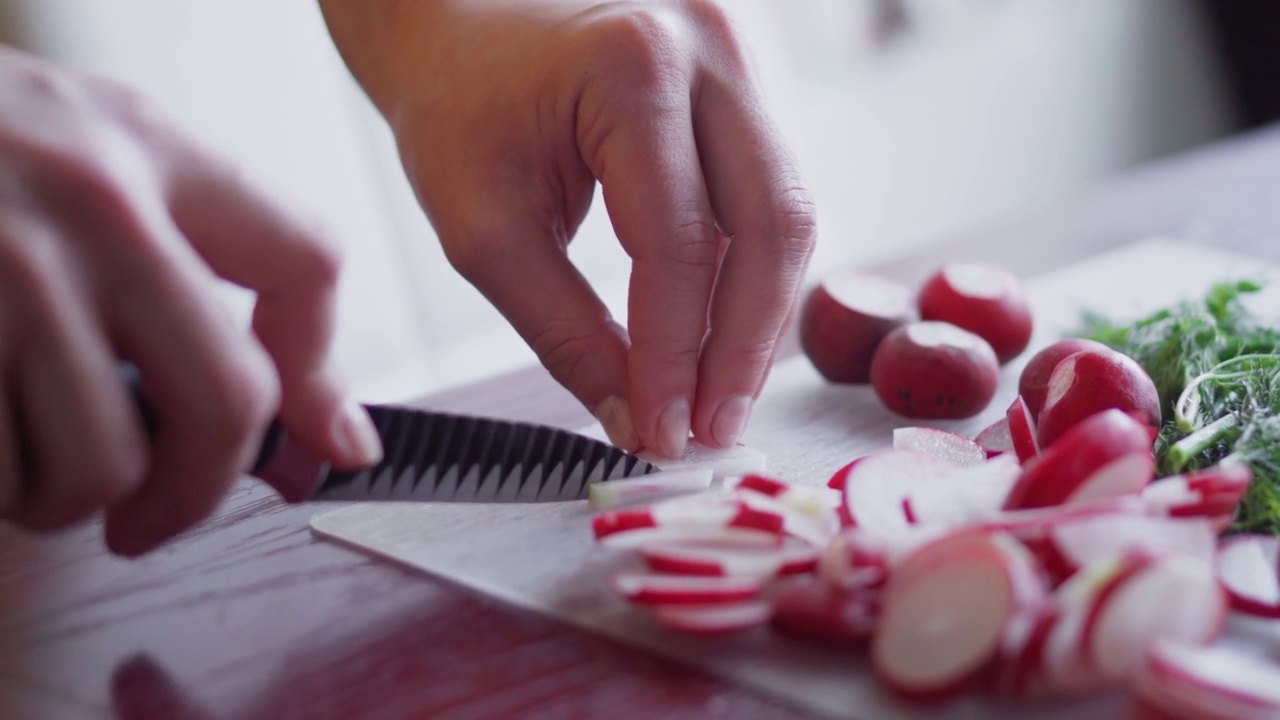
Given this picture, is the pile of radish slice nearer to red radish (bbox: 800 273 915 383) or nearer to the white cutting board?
the white cutting board

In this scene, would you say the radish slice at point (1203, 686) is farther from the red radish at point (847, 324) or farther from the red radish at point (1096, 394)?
the red radish at point (847, 324)

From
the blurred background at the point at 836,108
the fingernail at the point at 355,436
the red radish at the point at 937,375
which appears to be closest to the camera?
the fingernail at the point at 355,436

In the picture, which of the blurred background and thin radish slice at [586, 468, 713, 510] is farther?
the blurred background

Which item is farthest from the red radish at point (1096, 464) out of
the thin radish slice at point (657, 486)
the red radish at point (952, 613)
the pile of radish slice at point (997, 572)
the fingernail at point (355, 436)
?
the fingernail at point (355, 436)

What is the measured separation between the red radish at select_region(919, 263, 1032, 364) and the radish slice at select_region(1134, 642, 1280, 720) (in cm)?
80

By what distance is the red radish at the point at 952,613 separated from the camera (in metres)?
0.83

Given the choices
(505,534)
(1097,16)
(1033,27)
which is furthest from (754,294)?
(1097,16)

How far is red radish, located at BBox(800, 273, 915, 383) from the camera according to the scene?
158 cm

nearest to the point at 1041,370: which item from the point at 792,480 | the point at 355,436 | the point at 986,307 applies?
the point at 986,307

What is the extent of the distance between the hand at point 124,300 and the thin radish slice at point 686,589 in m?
0.32

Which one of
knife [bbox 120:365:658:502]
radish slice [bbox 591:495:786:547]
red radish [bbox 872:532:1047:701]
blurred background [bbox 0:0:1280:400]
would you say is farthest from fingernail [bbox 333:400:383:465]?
blurred background [bbox 0:0:1280:400]

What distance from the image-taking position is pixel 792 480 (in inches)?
52.2

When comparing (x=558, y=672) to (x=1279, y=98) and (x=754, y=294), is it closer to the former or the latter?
(x=754, y=294)

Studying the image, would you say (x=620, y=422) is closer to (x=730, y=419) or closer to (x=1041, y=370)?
(x=730, y=419)
